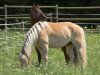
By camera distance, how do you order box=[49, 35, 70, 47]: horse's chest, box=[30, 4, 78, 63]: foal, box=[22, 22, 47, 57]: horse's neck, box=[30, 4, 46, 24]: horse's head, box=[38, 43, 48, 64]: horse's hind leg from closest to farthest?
box=[22, 22, 47, 57]: horse's neck, box=[38, 43, 48, 64]: horse's hind leg, box=[49, 35, 70, 47]: horse's chest, box=[30, 4, 78, 63]: foal, box=[30, 4, 46, 24]: horse's head

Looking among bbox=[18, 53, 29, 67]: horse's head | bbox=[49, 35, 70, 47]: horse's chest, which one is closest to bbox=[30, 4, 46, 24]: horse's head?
bbox=[49, 35, 70, 47]: horse's chest

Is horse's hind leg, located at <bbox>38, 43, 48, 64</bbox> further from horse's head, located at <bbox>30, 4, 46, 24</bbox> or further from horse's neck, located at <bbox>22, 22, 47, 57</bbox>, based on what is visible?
horse's head, located at <bbox>30, 4, 46, 24</bbox>

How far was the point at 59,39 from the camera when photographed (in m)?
8.94

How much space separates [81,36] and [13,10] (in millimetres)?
19167

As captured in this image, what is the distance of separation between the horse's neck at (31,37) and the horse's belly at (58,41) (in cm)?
38

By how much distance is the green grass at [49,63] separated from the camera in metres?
6.41

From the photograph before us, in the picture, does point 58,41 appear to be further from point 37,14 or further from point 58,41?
point 37,14

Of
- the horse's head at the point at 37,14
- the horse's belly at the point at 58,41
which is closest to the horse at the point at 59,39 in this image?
the horse's belly at the point at 58,41

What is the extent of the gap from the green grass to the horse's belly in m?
0.39

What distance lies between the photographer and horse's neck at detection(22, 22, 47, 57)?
8.05 m

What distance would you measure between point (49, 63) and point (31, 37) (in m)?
0.80

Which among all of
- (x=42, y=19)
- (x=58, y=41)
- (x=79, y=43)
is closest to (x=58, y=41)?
(x=58, y=41)

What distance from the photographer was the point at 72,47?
9242 mm

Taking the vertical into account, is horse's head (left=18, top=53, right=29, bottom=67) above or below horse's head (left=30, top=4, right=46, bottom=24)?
below
